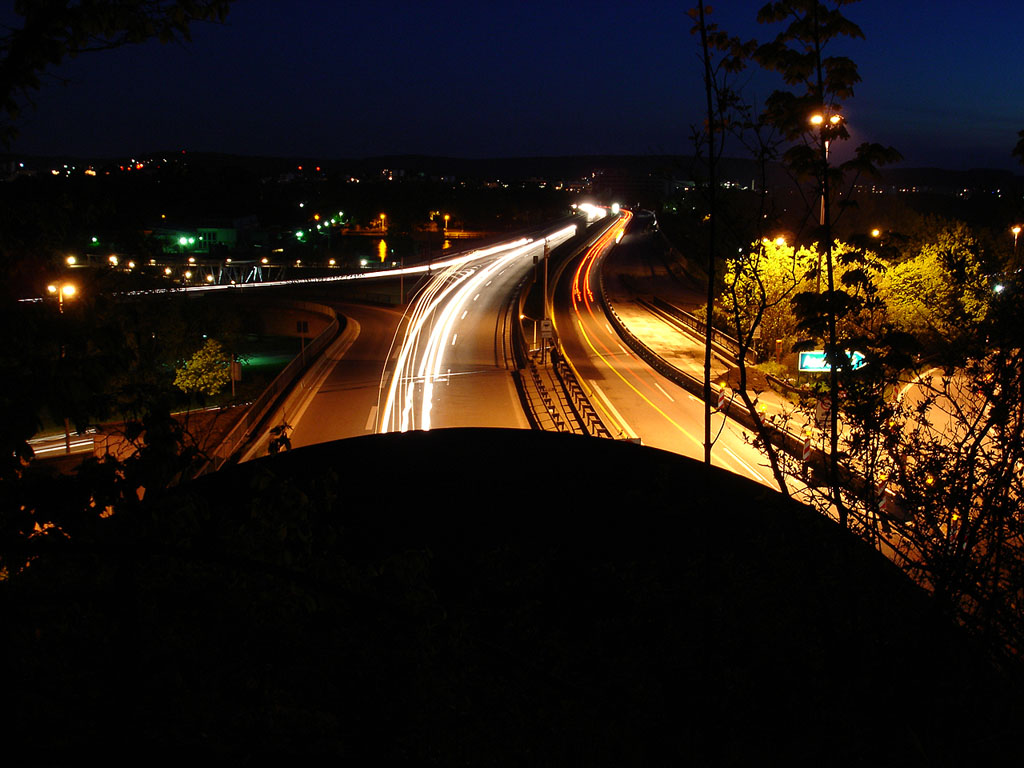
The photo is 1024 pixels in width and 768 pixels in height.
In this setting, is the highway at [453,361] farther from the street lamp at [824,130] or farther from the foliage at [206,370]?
the street lamp at [824,130]

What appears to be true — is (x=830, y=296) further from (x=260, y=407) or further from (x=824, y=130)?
(x=260, y=407)

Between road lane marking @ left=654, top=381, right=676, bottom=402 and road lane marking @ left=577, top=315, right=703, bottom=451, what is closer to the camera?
road lane marking @ left=577, top=315, right=703, bottom=451

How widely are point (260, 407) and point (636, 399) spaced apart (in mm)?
13117

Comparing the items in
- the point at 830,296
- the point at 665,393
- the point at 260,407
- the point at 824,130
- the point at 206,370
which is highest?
the point at 824,130

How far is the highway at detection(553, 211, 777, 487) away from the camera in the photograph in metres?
19.5

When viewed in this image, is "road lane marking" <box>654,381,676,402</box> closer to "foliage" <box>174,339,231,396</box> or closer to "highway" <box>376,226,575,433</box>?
"highway" <box>376,226,575,433</box>

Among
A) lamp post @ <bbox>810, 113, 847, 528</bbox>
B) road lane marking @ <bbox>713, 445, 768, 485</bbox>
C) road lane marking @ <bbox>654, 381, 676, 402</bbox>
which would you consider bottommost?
road lane marking @ <bbox>713, 445, 768, 485</bbox>

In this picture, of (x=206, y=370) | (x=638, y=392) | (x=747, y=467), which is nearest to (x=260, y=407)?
(x=206, y=370)

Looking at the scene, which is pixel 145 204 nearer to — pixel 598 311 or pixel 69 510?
pixel 598 311

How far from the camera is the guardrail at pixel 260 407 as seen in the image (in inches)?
678

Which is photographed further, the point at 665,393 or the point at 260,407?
the point at 665,393

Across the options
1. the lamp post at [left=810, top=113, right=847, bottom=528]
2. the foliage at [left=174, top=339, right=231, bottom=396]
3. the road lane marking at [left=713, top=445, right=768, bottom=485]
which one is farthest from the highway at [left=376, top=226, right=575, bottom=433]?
the lamp post at [left=810, top=113, right=847, bottom=528]

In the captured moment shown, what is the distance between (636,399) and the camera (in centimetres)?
2541

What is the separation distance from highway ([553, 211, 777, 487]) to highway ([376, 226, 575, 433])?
3.30m
